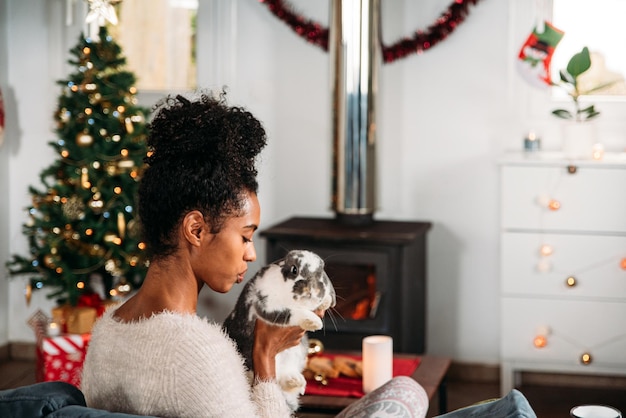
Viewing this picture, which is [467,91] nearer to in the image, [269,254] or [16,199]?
[269,254]

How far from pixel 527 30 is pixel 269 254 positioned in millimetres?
1543

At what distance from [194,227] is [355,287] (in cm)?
245

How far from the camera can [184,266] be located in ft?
5.34

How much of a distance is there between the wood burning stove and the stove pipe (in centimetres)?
22

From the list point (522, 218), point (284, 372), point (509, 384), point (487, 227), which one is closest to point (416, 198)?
point (487, 227)

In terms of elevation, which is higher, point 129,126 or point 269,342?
point 129,126

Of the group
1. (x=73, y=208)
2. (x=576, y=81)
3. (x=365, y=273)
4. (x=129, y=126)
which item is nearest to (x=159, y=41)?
(x=129, y=126)

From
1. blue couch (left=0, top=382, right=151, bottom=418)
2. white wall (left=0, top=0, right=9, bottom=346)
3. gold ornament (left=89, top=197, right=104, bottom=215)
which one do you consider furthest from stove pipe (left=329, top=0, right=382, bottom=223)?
blue couch (left=0, top=382, right=151, bottom=418)

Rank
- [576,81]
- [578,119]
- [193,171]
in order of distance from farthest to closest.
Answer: [578,119]
[576,81]
[193,171]

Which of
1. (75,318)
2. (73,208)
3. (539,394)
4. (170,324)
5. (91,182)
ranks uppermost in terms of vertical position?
(91,182)

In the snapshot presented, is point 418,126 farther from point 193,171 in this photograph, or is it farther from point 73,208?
point 193,171

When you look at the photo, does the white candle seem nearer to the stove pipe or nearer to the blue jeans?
the blue jeans

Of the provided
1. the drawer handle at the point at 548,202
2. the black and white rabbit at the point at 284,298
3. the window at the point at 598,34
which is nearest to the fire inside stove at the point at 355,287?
the drawer handle at the point at 548,202

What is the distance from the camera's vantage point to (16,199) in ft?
15.4
